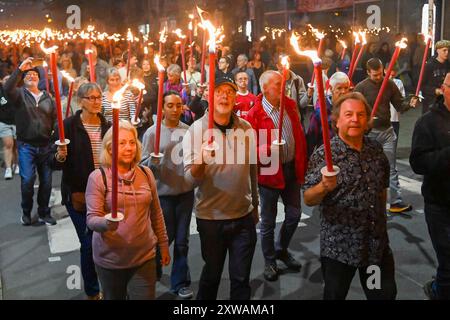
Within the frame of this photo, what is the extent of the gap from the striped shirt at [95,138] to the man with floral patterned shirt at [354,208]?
6.54ft

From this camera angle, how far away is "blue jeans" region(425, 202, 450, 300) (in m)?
4.54

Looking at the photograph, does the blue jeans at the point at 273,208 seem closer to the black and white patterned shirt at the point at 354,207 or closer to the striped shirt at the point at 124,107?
the black and white patterned shirt at the point at 354,207

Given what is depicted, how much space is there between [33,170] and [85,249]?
8.97 feet

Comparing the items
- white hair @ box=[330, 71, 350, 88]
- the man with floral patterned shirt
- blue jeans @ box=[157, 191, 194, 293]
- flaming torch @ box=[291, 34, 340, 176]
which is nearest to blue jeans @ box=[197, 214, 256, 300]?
the man with floral patterned shirt

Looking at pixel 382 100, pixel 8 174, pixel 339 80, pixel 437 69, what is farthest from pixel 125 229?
pixel 437 69

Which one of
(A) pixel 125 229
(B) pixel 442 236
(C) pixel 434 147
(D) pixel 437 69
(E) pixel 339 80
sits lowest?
(B) pixel 442 236

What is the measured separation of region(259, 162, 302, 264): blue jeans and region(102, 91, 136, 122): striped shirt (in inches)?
89.1

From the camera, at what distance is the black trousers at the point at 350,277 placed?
12.6 ft

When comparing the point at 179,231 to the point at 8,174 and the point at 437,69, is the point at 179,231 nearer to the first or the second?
the point at 8,174

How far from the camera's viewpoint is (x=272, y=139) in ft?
18.1

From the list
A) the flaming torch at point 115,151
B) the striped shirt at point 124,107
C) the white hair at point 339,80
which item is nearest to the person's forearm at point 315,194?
the flaming torch at point 115,151

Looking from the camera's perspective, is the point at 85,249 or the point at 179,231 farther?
the point at 179,231

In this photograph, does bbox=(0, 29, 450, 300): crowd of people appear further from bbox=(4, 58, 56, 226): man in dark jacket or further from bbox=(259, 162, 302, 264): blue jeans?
bbox=(4, 58, 56, 226): man in dark jacket

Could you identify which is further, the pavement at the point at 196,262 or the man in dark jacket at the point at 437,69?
the man in dark jacket at the point at 437,69
